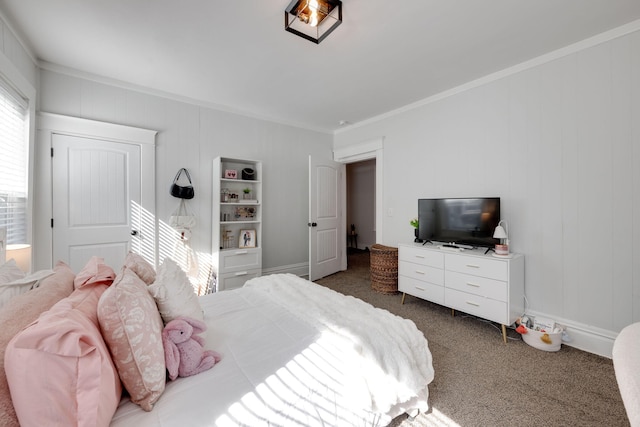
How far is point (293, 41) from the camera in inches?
86.7

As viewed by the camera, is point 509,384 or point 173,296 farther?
point 509,384

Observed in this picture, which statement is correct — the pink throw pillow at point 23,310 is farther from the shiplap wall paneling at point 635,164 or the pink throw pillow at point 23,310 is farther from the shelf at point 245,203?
the shiplap wall paneling at point 635,164

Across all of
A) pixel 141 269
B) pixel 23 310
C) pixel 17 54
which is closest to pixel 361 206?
pixel 141 269

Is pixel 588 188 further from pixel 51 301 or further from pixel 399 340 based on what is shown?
pixel 51 301

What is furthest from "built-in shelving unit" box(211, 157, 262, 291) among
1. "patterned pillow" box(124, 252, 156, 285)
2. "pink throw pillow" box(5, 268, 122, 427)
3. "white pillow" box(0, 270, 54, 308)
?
"pink throw pillow" box(5, 268, 122, 427)

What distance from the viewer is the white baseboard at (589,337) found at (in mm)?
2115

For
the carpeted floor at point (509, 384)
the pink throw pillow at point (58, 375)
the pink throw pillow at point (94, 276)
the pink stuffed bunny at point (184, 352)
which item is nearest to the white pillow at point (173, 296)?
the pink stuffed bunny at point (184, 352)

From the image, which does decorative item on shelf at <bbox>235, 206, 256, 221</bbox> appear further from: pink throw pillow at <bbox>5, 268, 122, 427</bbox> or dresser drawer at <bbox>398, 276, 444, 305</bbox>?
pink throw pillow at <bbox>5, 268, 122, 427</bbox>

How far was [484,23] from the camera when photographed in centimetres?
199

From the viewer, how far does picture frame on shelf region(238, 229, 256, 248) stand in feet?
12.1

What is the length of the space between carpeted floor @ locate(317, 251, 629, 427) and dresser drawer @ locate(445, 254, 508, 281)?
0.56 meters

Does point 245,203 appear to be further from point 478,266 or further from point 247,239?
point 478,266

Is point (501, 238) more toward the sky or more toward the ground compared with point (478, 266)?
more toward the sky

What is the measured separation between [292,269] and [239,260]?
1.10 metres
